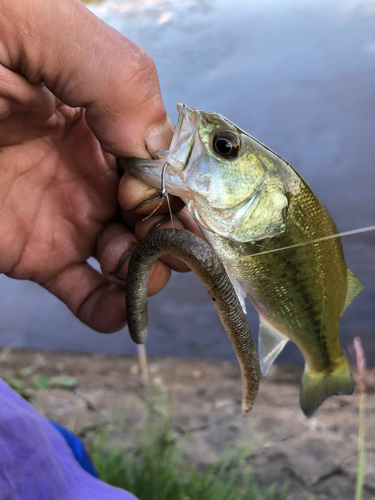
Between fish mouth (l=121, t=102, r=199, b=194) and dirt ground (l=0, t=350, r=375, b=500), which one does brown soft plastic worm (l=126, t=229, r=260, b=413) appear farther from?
dirt ground (l=0, t=350, r=375, b=500)

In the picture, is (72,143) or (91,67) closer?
(91,67)

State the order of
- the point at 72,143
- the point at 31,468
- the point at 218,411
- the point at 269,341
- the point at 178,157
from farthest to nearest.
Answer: the point at 218,411, the point at 72,143, the point at 269,341, the point at 178,157, the point at 31,468

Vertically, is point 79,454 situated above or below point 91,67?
below

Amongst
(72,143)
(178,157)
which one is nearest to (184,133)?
(178,157)

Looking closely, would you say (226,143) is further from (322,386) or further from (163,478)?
(163,478)

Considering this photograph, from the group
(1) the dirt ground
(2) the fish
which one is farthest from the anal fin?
(1) the dirt ground

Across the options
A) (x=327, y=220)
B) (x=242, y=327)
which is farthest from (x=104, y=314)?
(x=327, y=220)

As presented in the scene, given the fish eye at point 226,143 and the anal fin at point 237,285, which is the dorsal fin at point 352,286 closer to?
the anal fin at point 237,285

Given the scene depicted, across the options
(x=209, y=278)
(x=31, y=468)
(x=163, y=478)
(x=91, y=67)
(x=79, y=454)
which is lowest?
(x=163, y=478)

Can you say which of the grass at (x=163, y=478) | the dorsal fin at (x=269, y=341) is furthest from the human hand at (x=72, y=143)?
the grass at (x=163, y=478)
